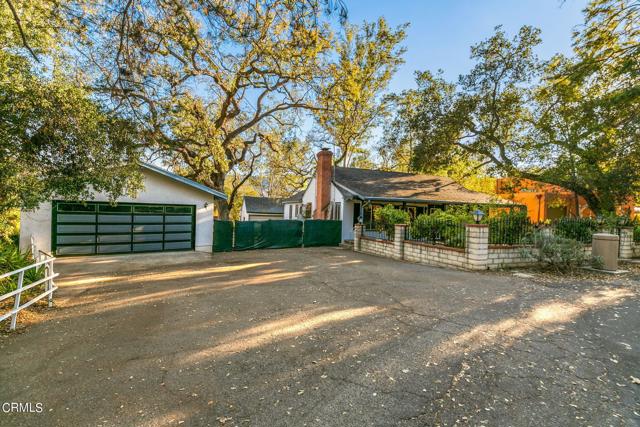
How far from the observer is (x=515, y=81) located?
16.3 m

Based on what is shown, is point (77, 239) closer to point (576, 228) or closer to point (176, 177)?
point (176, 177)

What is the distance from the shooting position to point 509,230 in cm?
978

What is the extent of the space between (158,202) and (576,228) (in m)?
16.6

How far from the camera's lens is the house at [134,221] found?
1120cm

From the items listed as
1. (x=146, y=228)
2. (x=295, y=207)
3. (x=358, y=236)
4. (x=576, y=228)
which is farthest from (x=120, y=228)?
(x=576, y=228)

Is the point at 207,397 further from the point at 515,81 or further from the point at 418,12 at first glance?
the point at 515,81

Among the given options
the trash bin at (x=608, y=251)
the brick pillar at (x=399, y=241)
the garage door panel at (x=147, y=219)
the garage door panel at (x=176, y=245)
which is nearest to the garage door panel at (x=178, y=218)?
the garage door panel at (x=147, y=219)

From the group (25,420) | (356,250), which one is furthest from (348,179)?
(25,420)

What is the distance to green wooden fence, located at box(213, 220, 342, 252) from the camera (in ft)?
47.1

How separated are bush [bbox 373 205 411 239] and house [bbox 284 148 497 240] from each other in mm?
1341

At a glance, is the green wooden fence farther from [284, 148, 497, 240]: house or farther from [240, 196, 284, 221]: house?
[240, 196, 284, 221]: house

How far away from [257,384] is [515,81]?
19.6 metres

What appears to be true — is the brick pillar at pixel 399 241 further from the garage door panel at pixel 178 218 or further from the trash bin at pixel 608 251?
the garage door panel at pixel 178 218

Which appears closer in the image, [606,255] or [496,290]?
[496,290]
